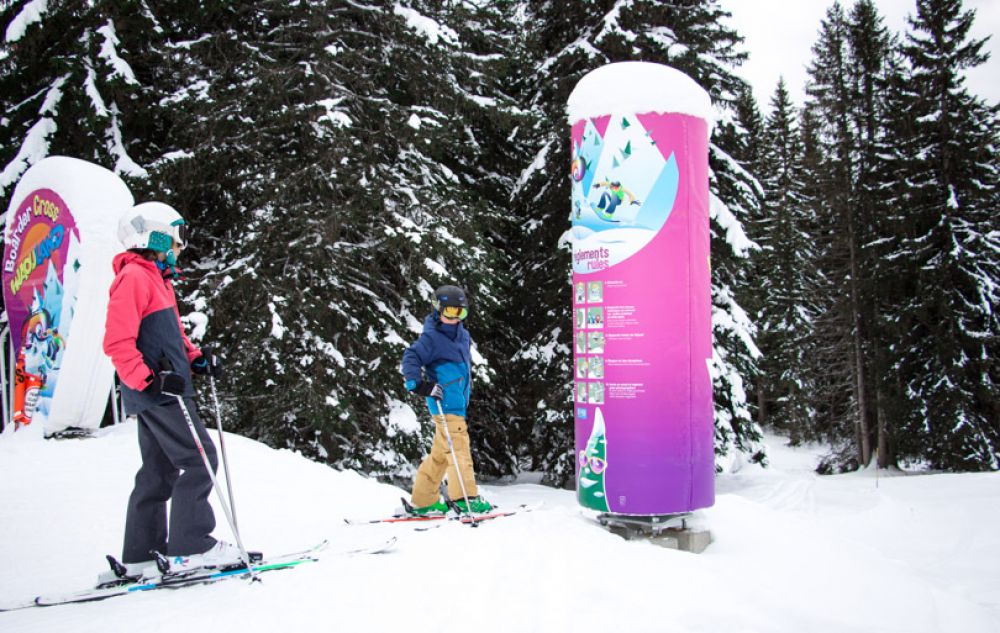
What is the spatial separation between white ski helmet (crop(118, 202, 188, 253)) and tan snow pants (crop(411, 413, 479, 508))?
3.12 meters

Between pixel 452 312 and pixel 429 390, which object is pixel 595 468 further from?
pixel 452 312

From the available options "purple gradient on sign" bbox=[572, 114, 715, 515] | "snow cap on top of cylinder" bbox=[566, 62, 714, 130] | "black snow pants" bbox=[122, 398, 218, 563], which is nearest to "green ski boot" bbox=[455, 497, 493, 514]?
"purple gradient on sign" bbox=[572, 114, 715, 515]

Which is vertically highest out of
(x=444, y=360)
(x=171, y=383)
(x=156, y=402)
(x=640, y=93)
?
(x=640, y=93)

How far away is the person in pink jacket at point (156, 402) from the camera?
4.63m

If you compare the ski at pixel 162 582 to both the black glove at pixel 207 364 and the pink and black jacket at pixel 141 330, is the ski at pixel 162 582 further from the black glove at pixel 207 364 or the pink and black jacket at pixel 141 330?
the black glove at pixel 207 364

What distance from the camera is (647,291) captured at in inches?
254

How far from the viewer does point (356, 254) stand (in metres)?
14.1

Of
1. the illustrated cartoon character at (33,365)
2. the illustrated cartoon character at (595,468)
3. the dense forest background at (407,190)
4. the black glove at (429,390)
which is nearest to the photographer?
the illustrated cartoon character at (595,468)

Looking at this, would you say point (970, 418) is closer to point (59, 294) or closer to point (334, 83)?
point (334, 83)

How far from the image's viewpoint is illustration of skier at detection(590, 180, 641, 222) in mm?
6488

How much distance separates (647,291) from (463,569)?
2.93 m

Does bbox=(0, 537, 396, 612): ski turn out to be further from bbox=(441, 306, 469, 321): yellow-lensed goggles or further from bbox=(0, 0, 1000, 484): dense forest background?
bbox=(0, 0, 1000, 484): dense forest background

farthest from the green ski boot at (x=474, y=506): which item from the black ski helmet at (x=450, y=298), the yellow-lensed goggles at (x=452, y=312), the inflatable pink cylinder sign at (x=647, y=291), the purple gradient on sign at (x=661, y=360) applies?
the black ski helmet at (x=450, y=298)

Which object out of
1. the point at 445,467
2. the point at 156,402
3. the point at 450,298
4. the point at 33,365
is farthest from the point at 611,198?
the point at 33,365
